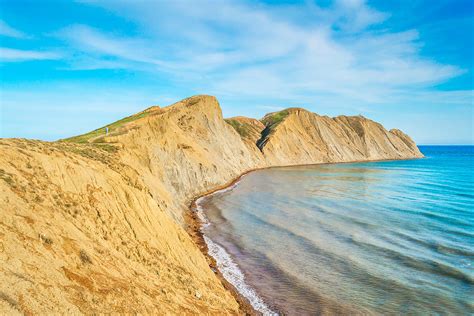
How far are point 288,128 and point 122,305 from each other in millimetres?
101763

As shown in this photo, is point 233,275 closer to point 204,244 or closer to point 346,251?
point 204,244

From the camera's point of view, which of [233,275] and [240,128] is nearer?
[233,275]

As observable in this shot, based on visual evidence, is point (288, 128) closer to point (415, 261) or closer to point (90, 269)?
point (415, 261)

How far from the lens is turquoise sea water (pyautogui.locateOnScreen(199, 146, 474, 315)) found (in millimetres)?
18016

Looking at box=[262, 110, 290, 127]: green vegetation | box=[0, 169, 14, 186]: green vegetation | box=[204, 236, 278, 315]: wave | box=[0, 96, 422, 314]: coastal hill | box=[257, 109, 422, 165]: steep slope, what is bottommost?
box=[204, 236, 278, 315]: wave

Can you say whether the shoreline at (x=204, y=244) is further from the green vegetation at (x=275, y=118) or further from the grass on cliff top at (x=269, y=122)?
the green vegetation at (x=275, y=118)

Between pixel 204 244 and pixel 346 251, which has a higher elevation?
pixel 204 244

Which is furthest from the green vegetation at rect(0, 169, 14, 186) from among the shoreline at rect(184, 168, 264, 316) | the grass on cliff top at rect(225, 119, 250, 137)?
the grass on cliff top at rect(225, 119, 250, 137)

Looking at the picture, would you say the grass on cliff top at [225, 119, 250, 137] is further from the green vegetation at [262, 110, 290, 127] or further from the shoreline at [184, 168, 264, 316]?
the shoreline at [184, 168, 264, 316]

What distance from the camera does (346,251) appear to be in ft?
80.9

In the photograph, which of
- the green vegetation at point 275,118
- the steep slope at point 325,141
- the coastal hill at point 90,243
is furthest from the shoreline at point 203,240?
the green vegetation at point 275,118

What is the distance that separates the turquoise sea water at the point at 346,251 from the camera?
18016 millimetres

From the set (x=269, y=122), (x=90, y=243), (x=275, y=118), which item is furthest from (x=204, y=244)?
(x=275, y=118)

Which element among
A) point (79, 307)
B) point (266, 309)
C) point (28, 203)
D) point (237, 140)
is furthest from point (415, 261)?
point (237, 140)
